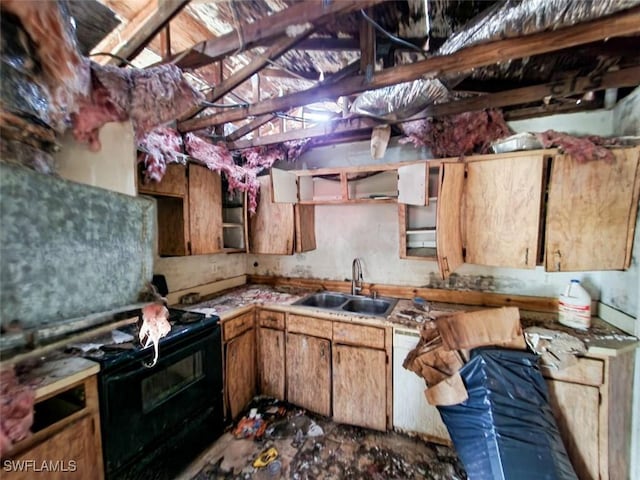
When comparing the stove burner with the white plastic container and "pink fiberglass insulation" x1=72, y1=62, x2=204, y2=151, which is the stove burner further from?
the white plastic container

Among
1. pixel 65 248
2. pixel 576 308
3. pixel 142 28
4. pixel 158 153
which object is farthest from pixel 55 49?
pixel 576 308

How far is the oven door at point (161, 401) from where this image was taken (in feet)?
4.37

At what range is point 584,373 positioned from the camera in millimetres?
1500

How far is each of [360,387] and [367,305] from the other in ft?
2.33

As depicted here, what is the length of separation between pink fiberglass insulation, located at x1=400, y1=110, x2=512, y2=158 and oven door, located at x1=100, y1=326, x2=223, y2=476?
2272 millimetres

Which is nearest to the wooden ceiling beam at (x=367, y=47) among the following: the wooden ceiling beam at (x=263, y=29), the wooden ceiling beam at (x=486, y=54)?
the wooden ceiling beam at (x=486, y=54)

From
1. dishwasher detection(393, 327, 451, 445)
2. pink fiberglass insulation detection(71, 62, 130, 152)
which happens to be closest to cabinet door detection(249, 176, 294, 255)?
dishwasher detection(393, 327, 451, 445)

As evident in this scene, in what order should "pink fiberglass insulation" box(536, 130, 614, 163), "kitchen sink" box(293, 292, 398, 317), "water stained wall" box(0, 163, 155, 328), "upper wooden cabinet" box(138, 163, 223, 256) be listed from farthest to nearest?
"kitchen sink" box(293, 292, 398, 317), "upper wooden cabinet" box(138, 163, 223, 256), "pink fiberglass insulation" box(536, 130, 614, 163), "water stained wall" box(0, 163, 155, 328)

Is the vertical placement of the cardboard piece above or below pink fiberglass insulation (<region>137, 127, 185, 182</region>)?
below

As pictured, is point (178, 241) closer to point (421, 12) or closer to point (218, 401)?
point (218, 401)

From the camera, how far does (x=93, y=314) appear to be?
0.56 m

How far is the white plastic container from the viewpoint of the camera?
170cm

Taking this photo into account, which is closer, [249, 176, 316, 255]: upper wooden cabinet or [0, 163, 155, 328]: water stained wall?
[0, 163, 155, 328]: water stained wall

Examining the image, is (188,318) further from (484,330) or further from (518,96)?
(518,96)
